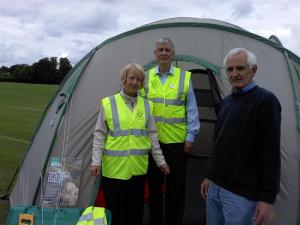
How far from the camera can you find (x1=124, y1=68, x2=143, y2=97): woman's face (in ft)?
11.5

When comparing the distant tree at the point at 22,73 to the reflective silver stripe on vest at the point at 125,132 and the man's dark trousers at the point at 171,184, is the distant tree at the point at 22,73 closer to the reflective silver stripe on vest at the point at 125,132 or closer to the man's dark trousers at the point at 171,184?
the man's dark trousers at the point at 171,184

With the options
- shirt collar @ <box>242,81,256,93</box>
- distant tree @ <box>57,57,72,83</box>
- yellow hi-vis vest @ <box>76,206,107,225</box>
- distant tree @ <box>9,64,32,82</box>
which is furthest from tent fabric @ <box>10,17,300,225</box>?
distant tree @ <box>9,64,32,82</box>

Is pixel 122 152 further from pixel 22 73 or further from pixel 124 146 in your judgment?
pixel 22 73

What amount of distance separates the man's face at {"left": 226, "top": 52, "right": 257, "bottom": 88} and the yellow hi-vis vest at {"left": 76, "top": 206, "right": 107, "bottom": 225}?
152 centimetres

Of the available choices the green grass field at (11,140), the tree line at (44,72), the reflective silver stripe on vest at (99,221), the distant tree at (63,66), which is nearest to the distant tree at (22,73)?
the tree line at (44,72)

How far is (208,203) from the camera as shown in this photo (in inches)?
122

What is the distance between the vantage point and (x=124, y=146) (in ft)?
11.7

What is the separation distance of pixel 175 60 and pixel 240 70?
1.66 m

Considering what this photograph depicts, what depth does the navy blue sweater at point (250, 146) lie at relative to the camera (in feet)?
8.71

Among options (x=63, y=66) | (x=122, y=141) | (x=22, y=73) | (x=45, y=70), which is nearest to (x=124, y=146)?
(x=122, y=141)

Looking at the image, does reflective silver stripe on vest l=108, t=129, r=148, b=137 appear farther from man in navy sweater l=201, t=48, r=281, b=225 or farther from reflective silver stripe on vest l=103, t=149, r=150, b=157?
man in navy sweater l=201, t=48, r=281, b=225

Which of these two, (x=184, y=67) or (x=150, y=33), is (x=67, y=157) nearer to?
(x=150, y=33)

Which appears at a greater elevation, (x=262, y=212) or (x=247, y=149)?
(x=247, y=149)

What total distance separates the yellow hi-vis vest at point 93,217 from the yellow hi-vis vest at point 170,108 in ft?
2.81
